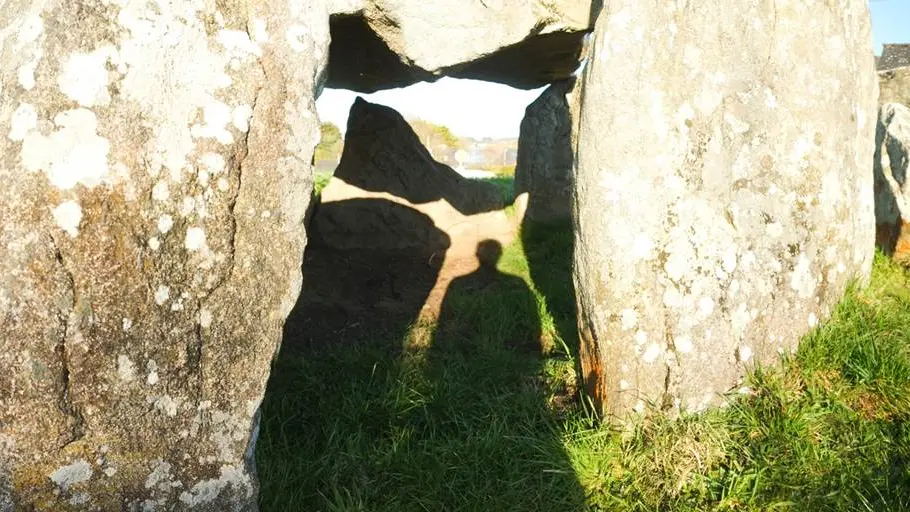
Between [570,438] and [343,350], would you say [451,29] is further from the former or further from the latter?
[570,438]

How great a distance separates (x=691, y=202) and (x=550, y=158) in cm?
432

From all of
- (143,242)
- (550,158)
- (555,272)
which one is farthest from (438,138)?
(143,242)

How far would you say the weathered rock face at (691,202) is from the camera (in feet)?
10.6

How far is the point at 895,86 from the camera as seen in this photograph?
7.47 m

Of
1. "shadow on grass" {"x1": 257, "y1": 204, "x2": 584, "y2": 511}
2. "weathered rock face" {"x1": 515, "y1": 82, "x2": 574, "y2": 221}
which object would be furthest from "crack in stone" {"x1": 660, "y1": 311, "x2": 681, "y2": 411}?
"weathered rock face" {"x1": 515, "y1": 82, "x2": 574, "y2": 221}

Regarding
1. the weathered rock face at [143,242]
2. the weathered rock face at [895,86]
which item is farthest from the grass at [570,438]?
the weathered rock face at [895,86]

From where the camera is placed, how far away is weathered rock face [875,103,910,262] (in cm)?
528

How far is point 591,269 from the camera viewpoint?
333 centimetres

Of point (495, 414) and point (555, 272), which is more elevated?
point (555, 272)

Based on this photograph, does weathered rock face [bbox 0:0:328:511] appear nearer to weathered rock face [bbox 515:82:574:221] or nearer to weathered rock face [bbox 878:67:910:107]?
weathered rock face [bbox 515:82:574:221]

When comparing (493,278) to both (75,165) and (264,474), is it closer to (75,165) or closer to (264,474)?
(264,474)

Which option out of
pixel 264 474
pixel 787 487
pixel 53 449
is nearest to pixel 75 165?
pixel 53 449

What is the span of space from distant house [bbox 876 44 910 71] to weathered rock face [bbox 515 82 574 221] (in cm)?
777

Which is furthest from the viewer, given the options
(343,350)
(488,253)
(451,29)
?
(488,253)
